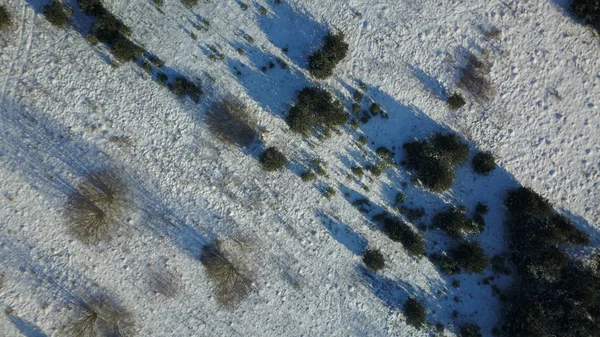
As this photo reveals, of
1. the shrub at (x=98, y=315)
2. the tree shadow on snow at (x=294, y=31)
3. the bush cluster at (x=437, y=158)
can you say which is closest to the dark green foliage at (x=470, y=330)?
the bush cluster at (x=437, y=158)

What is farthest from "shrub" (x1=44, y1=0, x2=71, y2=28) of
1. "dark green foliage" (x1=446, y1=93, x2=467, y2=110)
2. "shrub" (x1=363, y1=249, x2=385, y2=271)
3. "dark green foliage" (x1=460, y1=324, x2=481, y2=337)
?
"dark green foliage" (x1=460, y1=324, x2=481, y2=337)

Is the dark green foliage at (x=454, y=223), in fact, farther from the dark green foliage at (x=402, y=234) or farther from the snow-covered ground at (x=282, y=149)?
the dark green foliage at (x=402, y=234)

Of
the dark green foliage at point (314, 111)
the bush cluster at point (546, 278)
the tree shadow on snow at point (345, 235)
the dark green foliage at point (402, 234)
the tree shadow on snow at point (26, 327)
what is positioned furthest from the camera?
the tree shadow on snow at point (345, 235)

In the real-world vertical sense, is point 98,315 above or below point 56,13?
below

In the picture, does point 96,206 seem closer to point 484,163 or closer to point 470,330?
point 484,163

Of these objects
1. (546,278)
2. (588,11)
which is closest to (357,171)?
(546,278)

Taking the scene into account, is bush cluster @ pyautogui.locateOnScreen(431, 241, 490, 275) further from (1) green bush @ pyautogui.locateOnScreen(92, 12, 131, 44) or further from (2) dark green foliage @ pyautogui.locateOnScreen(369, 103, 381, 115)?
(1) green bush @ pyautogui.locateOnScreen(92, 12, 131, 44)

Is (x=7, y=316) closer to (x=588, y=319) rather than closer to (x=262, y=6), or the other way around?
(x=262, y=6)
